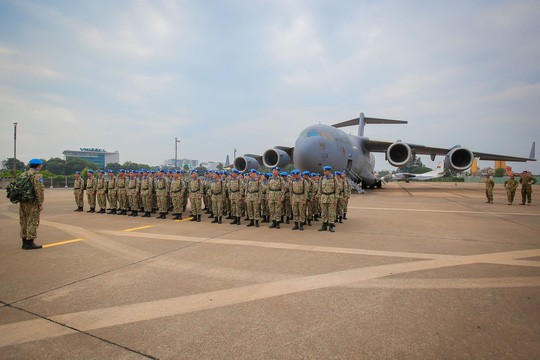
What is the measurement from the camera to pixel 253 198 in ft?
26.9

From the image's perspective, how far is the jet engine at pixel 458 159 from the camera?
58.5 feet

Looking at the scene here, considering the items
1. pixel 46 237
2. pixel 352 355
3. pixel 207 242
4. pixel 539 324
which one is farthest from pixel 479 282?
pixel 46 237

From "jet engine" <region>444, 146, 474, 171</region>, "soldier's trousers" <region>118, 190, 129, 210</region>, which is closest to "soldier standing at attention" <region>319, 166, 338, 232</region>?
"soldier's trousers" <region>118, 190, 129, 210</region>

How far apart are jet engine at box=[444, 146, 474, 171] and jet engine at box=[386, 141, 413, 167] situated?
2.92m

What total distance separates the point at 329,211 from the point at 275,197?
1.59 meters

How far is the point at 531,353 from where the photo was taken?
219cm

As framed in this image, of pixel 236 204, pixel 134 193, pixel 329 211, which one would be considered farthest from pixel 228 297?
pixel 134 193

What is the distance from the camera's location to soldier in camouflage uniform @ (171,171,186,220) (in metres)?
9.12

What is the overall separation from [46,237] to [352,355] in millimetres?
7076

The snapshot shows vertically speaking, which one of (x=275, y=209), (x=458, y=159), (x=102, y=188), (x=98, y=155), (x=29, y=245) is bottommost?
(x=29, y=245)

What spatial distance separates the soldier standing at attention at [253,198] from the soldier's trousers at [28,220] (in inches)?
190

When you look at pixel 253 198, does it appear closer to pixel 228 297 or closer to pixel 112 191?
pixel 228 297

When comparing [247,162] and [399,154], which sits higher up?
[399,154]

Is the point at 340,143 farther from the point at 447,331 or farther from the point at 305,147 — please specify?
the point at 447,331
